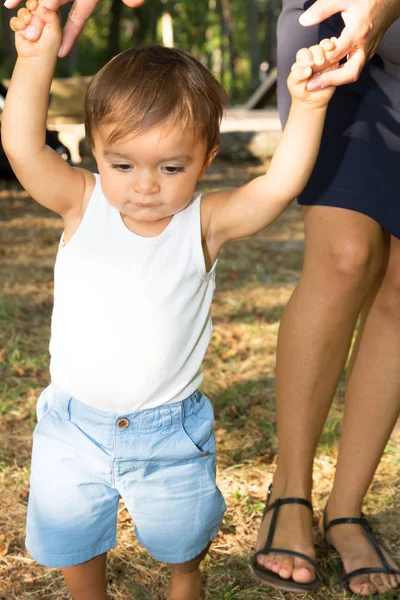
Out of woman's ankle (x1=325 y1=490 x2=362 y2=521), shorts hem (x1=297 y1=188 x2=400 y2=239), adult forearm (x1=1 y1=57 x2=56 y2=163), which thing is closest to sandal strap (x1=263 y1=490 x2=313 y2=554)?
woman's ankle (x1=325 y1=490 x2=362 y2=521)

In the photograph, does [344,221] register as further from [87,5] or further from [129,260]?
[87,5]

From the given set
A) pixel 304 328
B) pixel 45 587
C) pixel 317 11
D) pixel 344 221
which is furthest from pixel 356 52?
pixel 45 587

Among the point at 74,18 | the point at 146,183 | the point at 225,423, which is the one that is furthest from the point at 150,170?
the point at 225,423

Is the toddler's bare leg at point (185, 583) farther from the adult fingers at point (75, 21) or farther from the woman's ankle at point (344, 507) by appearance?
the adult fingers at point (75, 21)

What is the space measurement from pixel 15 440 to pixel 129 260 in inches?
57.6

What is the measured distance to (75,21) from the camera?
177cm

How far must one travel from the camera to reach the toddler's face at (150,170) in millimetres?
1698

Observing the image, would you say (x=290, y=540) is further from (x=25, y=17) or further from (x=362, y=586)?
(x=25, y=17)

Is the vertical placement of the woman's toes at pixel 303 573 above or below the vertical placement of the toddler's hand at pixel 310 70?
below

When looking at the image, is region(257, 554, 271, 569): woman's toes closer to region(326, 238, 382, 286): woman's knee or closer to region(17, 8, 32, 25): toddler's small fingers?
region(326, 238, 382, 286): woman's knee

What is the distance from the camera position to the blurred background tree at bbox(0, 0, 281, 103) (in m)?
21.1

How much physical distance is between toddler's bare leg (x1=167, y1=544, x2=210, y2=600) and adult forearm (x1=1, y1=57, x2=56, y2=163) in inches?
40.7

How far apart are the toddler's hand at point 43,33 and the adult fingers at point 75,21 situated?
0.16 ft

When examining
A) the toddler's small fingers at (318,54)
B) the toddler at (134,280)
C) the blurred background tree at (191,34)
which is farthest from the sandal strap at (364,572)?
the blurred background tree at (191,34)
